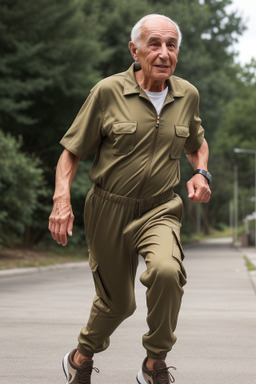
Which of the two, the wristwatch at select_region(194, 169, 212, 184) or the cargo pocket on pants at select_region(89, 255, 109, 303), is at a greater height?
the wristwatch at select_region(194, 169, 212, 184)

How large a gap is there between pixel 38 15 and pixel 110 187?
2345cm

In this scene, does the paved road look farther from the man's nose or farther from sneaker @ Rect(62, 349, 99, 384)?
the man's nose

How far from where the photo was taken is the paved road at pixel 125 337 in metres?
6.46

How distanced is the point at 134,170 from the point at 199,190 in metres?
0.37

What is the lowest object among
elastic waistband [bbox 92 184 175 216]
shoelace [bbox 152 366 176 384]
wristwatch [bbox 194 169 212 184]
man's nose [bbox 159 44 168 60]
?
shoelace [bbox 152 366 176 384]

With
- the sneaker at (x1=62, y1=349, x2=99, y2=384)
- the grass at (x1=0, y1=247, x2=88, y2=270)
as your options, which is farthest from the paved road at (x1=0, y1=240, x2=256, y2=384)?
the grass at (x1=0, y1=247, x2=88, y2=270)

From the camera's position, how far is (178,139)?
460 cm

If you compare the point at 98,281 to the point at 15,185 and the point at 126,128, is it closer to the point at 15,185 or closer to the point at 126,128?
the point at 126,128

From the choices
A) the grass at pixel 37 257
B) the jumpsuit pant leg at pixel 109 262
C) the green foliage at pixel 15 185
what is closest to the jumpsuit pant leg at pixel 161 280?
the jumpsuit pant leg at pixel 109 262

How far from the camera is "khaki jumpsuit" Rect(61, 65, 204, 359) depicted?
177 inches

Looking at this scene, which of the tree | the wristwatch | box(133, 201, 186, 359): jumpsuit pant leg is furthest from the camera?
the tree

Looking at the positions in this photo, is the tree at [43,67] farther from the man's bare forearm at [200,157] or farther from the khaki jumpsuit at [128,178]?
the khaki jumpsuit at [128,178]

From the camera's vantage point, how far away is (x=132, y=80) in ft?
15.2

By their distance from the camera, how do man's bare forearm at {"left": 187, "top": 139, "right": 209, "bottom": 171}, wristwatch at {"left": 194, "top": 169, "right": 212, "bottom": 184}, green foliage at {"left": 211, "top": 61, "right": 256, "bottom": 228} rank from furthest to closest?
green foliage at {"left": 211, "top": 61, "right": 256, "bottom": 228}, man's bare forearm at {"left": 187, "top": 139, "right": 209, "bottom": 171}, wristwatch at {"left": 194, "top": 169, "right": 212, "bottom": 184}
